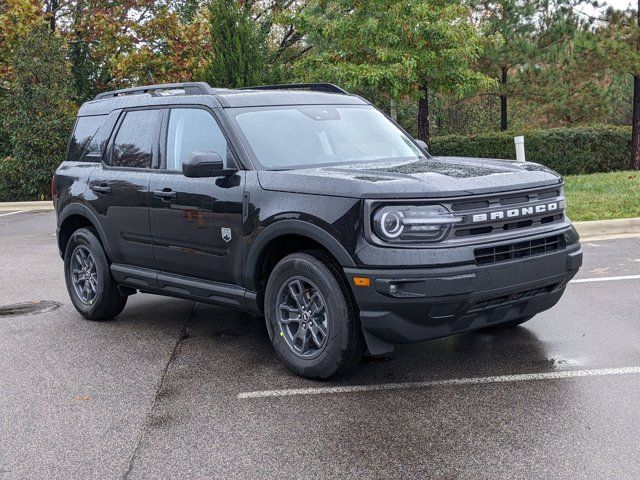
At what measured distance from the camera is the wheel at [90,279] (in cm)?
709

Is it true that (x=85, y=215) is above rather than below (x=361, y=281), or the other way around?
above

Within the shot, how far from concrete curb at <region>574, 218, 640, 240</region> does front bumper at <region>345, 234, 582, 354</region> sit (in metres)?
6.38

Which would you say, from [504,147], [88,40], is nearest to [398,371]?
[504,147]

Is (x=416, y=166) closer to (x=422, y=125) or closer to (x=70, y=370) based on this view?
(x=70, y=370)

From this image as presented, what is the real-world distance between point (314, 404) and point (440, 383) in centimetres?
85

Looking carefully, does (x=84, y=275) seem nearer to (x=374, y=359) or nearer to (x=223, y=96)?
(x=223, y=96)

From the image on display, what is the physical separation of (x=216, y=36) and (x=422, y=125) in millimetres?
6497

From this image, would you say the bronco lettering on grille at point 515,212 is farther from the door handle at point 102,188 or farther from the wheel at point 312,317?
the door handle at point 102,188

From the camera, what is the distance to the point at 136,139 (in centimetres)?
683

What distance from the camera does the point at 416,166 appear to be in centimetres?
559

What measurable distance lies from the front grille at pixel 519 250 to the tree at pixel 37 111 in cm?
1985

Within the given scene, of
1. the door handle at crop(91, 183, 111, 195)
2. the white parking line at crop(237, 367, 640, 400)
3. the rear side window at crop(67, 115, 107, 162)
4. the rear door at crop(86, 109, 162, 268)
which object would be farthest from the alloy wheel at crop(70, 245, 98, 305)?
the white parking line at crop(237, 367, 640, 400)

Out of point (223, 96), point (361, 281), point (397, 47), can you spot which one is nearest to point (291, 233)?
point (361, 281)

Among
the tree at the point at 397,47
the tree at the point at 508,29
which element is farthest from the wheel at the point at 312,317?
the tree at the point at 508,29
